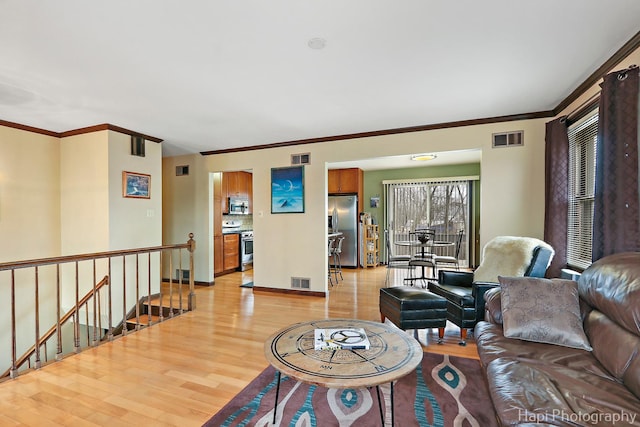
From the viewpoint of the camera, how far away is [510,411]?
51.9 inches

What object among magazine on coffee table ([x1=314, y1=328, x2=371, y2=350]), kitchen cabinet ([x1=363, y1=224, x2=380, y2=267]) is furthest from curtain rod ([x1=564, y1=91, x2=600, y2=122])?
kitchen cabinet ([x1=363, y1=224, x2=380, y2=267])

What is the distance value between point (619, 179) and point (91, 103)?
4694mm

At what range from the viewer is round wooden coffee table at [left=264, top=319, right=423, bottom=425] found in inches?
57.0

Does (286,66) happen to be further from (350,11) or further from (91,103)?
(91,103)

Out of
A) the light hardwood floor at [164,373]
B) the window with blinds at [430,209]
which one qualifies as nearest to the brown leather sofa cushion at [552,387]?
the light hardwood floor at [164,373]

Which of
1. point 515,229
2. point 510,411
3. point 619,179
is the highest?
point 619,179

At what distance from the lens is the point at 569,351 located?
1814 mm

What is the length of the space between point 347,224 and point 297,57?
5140mm

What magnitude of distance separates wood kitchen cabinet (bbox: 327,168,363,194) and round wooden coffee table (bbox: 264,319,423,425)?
5445mm

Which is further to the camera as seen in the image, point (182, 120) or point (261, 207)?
point (261, 207)

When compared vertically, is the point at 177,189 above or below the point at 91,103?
below

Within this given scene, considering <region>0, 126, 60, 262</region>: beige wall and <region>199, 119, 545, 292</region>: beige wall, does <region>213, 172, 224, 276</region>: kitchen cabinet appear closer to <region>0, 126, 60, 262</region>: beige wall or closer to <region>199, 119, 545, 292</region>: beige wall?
<region>199, 119, 545, 292</region>: beige wall

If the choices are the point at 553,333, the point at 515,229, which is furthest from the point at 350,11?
the point at 515,229

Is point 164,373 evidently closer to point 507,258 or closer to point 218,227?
point 507,258
